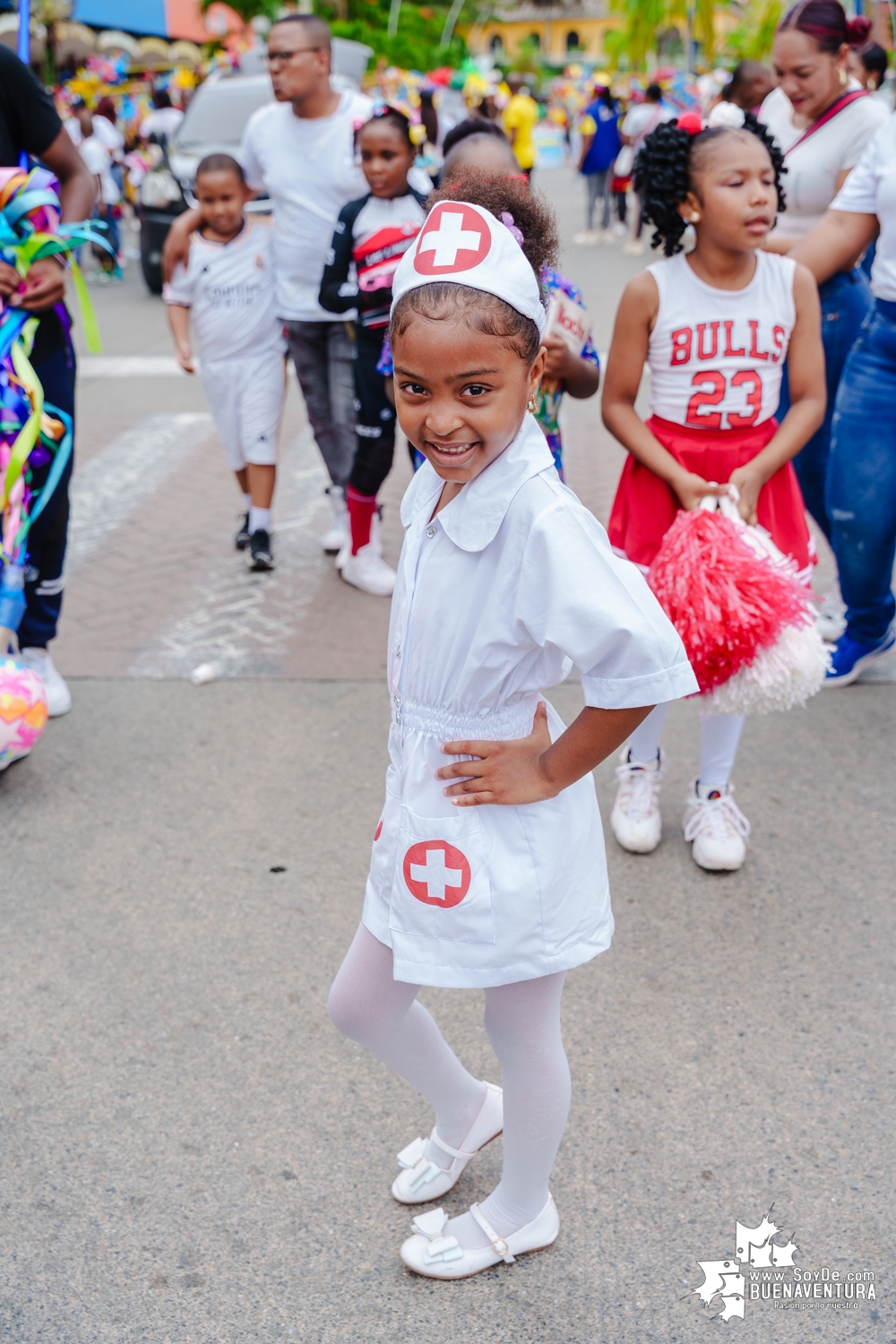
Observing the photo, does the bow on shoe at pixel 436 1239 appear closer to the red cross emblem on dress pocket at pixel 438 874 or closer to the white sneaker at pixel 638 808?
the red cross emblem on dress pocket at pixel 438 874

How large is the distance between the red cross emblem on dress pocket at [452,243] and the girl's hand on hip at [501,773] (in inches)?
26.1

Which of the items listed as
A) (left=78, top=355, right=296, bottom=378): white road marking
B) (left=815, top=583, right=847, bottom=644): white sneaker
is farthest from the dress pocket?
(left=78, top=355, right=296, bottom=378): white road marking

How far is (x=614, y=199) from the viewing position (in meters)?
17.1

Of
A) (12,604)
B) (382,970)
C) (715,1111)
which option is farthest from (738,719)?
(12,604)

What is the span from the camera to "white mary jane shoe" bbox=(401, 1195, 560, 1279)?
2061 mm

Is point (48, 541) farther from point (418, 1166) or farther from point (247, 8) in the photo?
point (247, 8)

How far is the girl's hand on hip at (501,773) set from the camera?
5.65 ft

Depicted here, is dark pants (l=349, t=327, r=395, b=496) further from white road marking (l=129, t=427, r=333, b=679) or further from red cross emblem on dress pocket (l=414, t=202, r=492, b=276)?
red cross emblem on dress pocket (l=414, t=202, r=492, b=276)

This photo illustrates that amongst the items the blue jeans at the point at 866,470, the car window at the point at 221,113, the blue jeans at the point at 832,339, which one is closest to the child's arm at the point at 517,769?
the blue jeans at the point at 866,470

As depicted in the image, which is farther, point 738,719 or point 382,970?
point 738,719

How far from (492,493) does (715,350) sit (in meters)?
1.56

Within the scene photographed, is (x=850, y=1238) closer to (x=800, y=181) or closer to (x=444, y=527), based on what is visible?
(x=444, y=527)

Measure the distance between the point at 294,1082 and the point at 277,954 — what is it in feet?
1.49

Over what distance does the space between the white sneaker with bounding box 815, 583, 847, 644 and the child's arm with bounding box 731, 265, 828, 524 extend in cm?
135
